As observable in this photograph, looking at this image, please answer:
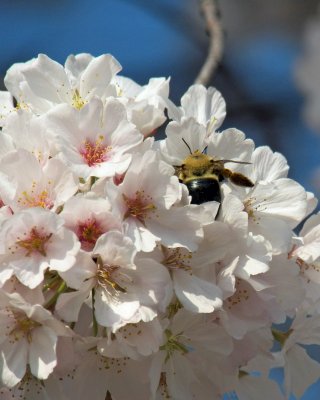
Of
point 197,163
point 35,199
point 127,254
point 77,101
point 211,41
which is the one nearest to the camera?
point 127,254

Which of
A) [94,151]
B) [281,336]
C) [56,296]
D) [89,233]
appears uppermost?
[94,151]

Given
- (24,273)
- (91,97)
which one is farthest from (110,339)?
(91,97)

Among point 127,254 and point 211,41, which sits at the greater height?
point 127,254

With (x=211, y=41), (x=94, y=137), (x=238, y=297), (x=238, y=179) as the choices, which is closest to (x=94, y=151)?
(x=94, y=137)

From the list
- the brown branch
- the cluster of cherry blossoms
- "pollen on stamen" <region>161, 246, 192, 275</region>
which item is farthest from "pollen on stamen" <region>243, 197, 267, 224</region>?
the brown branch

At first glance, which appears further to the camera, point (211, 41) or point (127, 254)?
point (211, 41)

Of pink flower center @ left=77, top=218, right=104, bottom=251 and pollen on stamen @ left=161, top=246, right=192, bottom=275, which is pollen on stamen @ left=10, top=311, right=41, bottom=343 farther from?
pollen on stamen @ left=161, top=246, right=192, bottom=275

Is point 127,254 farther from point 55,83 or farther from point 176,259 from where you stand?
point 55,83
